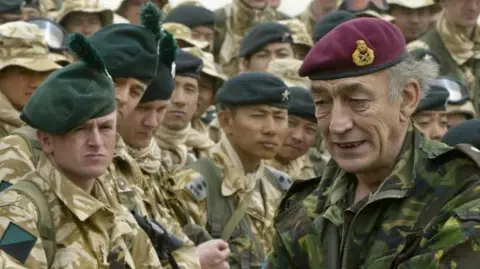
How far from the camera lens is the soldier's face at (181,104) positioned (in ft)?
33.6

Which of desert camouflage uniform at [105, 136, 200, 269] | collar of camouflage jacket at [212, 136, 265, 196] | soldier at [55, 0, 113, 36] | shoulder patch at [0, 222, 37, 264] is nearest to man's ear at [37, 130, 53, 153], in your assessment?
shoulder patch at [0, 222, 37, 264]

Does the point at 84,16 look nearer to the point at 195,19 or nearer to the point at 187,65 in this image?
the point at 195,19

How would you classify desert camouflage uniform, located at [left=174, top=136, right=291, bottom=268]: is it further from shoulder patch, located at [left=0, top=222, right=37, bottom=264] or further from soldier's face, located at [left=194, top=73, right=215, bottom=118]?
shoulder patch, located at [left=0, top=222, right=37, bottom=264]

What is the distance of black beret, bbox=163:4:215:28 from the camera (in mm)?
13148

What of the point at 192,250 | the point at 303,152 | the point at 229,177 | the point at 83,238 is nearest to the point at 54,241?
the point at 83,238

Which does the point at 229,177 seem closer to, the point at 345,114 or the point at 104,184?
the point at 104,184

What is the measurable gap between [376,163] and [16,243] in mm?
1764

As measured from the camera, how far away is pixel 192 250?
8.43m

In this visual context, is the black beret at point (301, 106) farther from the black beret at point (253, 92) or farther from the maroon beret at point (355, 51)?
the maroon beret at point (355, 51)

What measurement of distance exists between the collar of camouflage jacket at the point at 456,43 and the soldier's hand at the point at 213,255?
18.0 ft

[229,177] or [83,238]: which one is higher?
[83,238]

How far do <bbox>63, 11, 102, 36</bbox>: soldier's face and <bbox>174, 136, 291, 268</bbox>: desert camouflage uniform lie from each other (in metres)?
2.70

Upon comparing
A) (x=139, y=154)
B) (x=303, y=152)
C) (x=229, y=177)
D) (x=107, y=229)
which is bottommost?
(x=303, y=152)

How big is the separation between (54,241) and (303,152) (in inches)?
182
